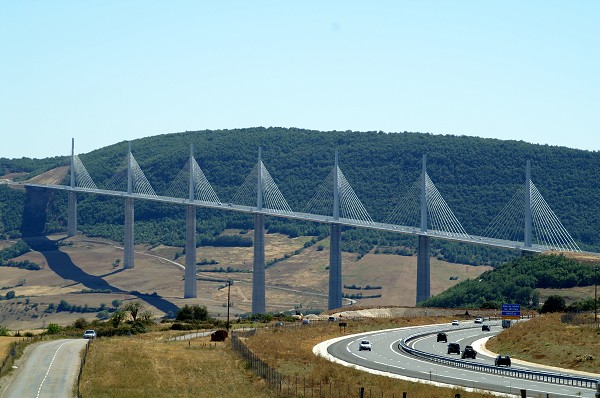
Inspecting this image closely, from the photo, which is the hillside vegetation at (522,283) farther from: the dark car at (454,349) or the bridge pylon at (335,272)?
the dark car at (454,349)

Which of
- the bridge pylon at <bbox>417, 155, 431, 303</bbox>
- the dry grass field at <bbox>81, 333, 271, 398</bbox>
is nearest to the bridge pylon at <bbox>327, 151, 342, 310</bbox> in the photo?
the bridge pylon at <bbox>417, 155, 431, 303</bbox>

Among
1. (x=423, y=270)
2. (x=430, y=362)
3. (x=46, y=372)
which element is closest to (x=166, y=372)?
(x=46, y=372)

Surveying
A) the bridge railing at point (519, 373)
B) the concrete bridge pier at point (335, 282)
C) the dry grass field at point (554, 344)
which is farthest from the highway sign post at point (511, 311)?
the concrete bridge pier at point (335, 282)

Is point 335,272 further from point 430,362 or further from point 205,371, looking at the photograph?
point 205,371

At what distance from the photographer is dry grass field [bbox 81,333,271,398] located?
56.5 metres

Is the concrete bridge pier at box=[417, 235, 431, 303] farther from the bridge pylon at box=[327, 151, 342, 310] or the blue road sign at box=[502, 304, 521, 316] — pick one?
the blue road sign at box=[502, 304, 521, 316]

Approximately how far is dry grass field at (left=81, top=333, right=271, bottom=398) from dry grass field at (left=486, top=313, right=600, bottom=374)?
59.1ft

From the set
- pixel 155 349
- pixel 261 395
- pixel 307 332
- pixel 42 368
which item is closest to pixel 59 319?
pixel 307 332

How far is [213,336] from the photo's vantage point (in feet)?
282

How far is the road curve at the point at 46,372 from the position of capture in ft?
181

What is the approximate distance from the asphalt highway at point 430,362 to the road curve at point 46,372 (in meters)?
15.9

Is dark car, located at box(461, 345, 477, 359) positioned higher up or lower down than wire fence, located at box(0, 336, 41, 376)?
higher up

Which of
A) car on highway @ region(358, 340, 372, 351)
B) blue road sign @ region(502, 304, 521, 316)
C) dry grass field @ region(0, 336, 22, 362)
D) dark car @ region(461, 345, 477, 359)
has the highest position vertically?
blue road sign @ region(502, 304, 521, 316)

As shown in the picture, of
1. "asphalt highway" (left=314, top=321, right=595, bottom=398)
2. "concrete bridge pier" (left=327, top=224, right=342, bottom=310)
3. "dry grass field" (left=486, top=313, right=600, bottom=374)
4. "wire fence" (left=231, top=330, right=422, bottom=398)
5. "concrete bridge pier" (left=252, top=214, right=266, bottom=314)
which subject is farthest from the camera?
"concrete bridge pier" (left=252, top=214, right=266, bottom=314)
